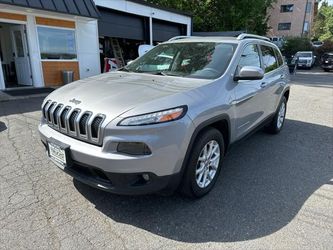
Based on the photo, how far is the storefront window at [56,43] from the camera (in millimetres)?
10602

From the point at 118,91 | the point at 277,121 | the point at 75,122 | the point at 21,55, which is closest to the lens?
the point at 75,122

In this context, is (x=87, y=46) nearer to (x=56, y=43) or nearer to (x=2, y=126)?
(x=56, y=43)

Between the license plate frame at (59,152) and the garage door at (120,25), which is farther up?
the garage door at (120,25)

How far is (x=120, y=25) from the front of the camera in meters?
14.6

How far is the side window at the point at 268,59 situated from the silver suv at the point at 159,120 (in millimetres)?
777

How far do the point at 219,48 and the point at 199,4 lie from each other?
24.1m

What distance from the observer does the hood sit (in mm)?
2611

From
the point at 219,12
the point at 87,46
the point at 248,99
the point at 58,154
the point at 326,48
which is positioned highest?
the point at 219,12

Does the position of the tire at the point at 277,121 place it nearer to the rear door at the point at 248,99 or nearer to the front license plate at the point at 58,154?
the rear door at the point at 248,99

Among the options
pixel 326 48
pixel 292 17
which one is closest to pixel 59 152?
pixel 326 48

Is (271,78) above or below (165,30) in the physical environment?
below

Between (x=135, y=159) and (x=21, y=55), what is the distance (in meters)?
10.2

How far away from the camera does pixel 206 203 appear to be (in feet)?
10.2

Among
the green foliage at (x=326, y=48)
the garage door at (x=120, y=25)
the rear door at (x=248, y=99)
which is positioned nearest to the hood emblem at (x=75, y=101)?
the rear door at (x=248, y=99)
